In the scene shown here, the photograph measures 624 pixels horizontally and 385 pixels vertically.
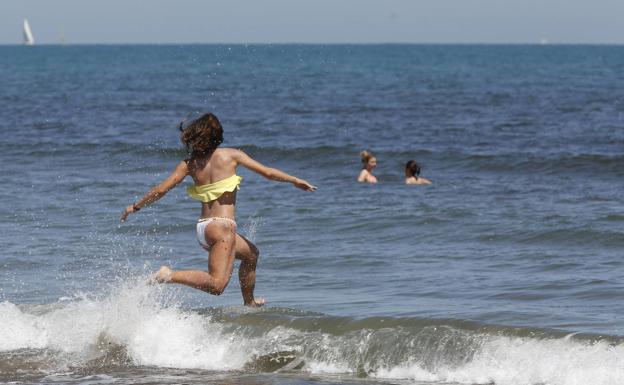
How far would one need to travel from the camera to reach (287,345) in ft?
28.0

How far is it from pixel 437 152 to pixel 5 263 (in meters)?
13.5

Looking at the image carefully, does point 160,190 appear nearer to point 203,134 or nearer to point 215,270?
point 203,134

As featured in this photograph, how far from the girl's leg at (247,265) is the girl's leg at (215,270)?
24 centimetres

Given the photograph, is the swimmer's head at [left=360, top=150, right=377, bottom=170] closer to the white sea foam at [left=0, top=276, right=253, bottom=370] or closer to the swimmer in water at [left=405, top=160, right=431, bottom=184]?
the swimmer in water at [left=405, top=160, right=431, bottom=184]

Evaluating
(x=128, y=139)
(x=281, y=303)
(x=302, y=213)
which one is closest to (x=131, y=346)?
(x=281, y=303)

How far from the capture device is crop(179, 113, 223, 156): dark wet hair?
324 inches

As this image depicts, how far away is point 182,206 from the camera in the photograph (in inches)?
619

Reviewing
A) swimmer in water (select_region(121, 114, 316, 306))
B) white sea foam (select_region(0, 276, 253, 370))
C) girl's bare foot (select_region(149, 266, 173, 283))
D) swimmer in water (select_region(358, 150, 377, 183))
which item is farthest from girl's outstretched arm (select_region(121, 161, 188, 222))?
swimmer in water (select_region(358, 150, 377, 183))

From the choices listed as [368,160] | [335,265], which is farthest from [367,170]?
[335,265]

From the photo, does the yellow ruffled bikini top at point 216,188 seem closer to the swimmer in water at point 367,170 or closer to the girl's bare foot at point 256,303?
the girl's bare foot at point 256,303

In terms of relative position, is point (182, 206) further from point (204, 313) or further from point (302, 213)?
point (204, 313)

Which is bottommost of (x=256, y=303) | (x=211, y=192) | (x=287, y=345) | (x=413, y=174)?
(x=413, y=174)

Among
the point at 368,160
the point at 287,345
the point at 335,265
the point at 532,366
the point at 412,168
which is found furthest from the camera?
the point at 368,160

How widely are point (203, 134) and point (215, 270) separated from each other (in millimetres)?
1017
